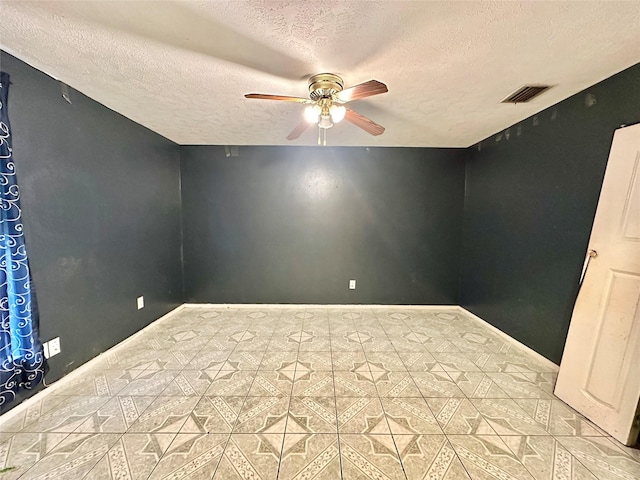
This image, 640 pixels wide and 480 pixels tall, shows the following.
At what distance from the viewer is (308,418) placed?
1.57 m

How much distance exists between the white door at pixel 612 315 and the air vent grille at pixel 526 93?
0.59 meters

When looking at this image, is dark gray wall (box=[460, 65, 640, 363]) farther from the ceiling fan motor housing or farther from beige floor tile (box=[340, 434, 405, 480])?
the ceiling fan motor housing

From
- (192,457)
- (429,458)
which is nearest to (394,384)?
(429,458)

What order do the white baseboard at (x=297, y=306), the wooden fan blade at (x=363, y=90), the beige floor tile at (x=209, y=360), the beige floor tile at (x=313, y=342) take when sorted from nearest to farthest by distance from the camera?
1. the wooden fan blade at (x=363, y=90)
2. the beige floor tile at (x=209, y=360)
3. the beige floor tile at (x=313, y=342)
4. the white baseboard at (x=297, y=306)

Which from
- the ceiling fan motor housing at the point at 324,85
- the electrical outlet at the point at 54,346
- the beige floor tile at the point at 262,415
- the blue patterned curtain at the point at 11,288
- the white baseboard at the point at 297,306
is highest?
the ceiling fan motor housing at the point at 324,85

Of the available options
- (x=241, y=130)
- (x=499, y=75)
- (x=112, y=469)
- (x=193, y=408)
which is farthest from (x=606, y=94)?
(x=112, y=469)

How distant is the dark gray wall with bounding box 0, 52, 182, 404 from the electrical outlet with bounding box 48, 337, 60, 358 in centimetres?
4

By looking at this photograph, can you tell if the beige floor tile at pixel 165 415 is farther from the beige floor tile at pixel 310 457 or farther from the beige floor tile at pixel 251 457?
the beige floor tile at pixel 310 457

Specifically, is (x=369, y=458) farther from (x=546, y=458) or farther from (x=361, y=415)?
(x=546, y=458)

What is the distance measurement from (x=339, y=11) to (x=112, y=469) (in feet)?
8.39

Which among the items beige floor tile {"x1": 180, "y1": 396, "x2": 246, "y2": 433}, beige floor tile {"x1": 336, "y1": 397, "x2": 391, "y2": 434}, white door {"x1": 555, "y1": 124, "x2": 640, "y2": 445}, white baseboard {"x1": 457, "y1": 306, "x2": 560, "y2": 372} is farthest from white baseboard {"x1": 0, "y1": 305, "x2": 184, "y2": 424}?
white baseboard {"x1": 457, "y1": 306, "x2": 560, "y2": 372}

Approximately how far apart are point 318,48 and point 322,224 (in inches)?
90.3

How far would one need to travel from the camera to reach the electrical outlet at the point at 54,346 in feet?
5.98

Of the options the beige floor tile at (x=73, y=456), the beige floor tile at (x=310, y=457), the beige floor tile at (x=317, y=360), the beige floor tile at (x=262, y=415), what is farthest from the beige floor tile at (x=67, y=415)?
the beige floor tile at (x=317, y=360)
